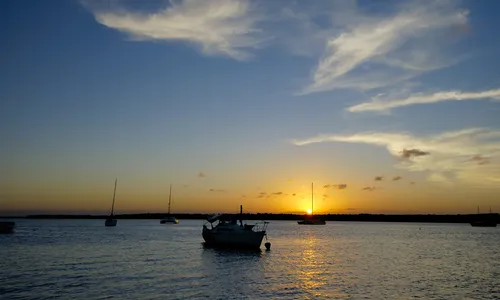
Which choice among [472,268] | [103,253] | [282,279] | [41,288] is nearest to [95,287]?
[41,288]

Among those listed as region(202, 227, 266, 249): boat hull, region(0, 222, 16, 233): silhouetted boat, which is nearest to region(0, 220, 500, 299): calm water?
region(202, 227, 266, 249): boat hull

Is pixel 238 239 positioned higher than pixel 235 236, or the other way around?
pixel 235 236

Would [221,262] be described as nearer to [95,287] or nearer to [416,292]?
[95,287]

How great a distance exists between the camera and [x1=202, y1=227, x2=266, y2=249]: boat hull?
6725 centimetres

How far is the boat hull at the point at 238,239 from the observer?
67.2 metres

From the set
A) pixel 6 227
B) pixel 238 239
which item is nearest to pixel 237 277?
pixel 238 239

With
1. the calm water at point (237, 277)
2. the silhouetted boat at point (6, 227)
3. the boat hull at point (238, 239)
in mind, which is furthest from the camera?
the silhouetted boat at point (6, 227)

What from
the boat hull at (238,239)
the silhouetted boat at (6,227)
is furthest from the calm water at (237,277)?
the silhouetted boat at (6,227)

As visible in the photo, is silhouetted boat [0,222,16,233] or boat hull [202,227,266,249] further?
silhouetted boat [0,222,16,233]

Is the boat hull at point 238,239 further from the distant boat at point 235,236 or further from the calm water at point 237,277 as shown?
the calm water at point 237,277

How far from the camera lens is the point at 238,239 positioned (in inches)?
2682

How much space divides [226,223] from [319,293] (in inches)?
1521

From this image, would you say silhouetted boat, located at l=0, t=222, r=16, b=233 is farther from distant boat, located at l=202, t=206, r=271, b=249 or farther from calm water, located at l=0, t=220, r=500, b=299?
distant boat, located at l=202, t=206, r=271, b=249

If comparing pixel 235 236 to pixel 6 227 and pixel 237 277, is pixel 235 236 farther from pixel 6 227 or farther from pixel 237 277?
pixel 6 227
